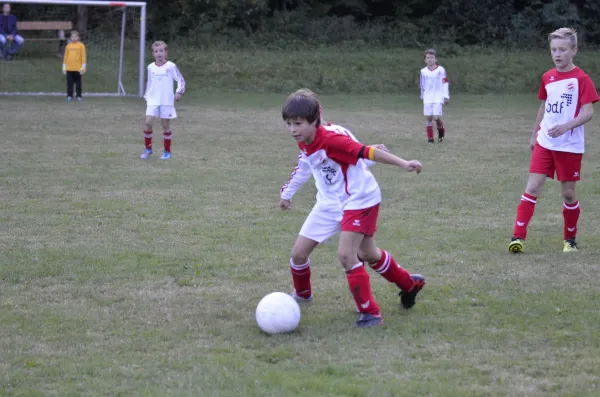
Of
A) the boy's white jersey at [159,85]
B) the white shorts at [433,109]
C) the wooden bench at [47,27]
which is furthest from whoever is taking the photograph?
the wooden bench at [47,27]

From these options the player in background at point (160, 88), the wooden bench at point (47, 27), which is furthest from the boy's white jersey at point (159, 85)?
the wooden bench at point (47, 27)

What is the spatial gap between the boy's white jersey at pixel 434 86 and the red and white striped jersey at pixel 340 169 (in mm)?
11370

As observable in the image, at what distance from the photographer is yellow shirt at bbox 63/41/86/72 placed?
21703 millimetres

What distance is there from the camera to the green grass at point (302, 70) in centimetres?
2544

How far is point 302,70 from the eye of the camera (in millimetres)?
28141

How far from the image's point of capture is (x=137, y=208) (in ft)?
28.9

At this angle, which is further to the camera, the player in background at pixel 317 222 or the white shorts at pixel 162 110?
the white shorts at pixel 162 110

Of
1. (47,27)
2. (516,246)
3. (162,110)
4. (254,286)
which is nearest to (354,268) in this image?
(254,286)

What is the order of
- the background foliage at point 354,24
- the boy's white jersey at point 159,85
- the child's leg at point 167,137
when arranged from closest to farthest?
the child's leg at point 167,137 < the boy's white jersey at point 159,85 < the background foliage at point 354,24

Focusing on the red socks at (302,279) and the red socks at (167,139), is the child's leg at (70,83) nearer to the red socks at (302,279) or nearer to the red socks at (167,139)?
the red socks at (167,139)

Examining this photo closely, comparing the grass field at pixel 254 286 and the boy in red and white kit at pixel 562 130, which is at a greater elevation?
the boy in red and white kit at pixel 562 130

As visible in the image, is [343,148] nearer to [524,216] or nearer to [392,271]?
[392,271]

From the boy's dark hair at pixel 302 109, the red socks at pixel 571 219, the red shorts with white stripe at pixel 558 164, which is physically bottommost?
the red socks at pixel 571 219

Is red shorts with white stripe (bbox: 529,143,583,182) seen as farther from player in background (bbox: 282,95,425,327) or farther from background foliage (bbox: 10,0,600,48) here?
background foliage (bbox: 10,0,600,48)
